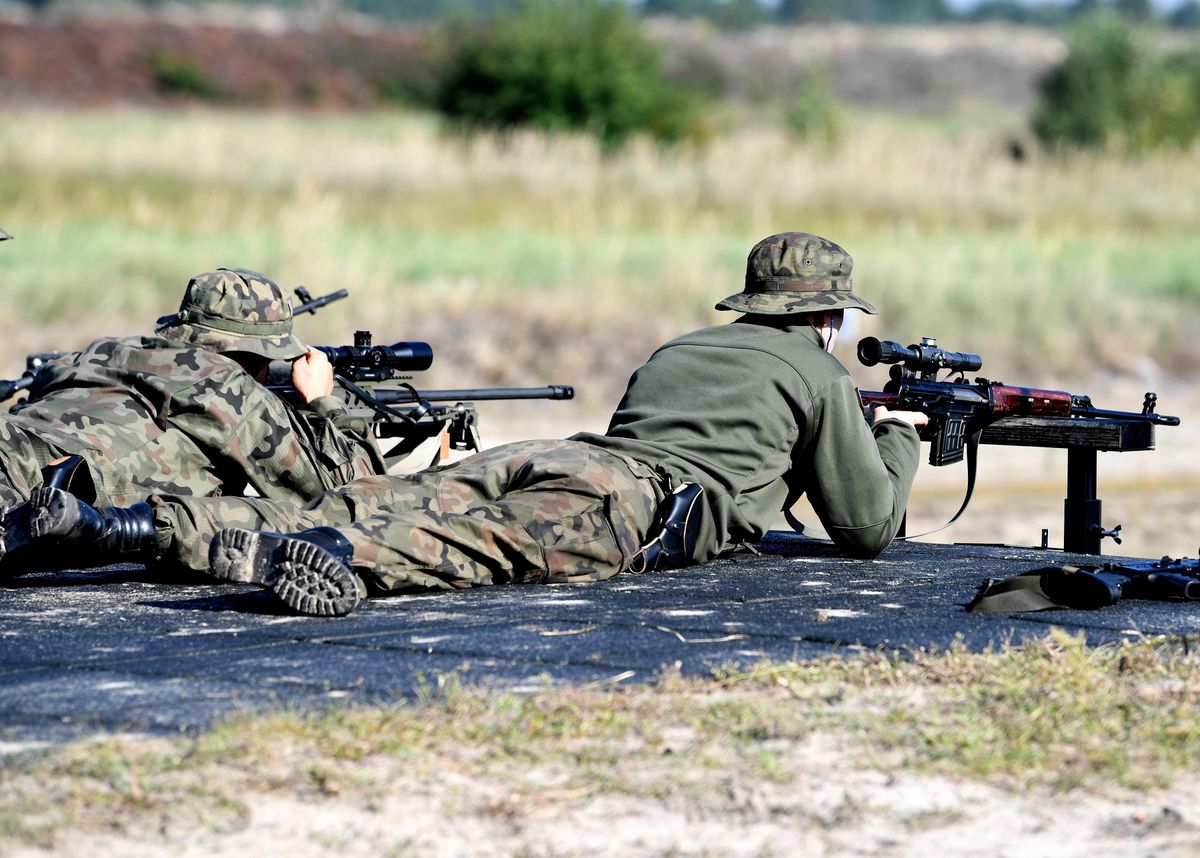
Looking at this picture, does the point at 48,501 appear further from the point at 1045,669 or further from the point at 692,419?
the point at 1045,669

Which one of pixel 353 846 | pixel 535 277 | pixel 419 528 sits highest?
pixel 535 277

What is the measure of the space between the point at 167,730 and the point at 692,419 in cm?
300

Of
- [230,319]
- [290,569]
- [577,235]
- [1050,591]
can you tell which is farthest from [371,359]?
[577,235]

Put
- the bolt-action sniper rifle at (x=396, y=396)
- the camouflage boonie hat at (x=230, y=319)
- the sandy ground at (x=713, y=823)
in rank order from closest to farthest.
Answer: the sandy ground at (x=713, y=823) → the camouflage boonie hat at (x=230, y=319) → the bolt-action sniper rifle at (x=396, y=396)

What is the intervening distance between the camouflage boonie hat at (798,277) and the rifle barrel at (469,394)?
1.79 metres

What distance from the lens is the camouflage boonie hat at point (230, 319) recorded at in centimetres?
713

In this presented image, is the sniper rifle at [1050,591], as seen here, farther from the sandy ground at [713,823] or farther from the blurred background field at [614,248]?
the blurred background field at [614,248]

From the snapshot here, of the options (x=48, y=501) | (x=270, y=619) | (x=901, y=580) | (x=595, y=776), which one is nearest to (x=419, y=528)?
(x=270, y=619)

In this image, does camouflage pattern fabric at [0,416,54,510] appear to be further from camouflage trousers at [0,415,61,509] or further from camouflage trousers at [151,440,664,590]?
camouflage trousers at [151,440,664,590]

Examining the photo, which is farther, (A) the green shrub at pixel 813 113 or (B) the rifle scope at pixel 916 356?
(A) the green shrub at pixel 813 113

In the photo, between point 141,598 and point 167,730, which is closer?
point 167,730

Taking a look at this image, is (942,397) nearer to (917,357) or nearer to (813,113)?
(917,357)

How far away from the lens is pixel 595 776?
404cm

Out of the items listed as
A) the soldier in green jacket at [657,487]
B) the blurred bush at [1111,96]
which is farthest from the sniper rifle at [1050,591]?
the blurred bush at [1111,96]
